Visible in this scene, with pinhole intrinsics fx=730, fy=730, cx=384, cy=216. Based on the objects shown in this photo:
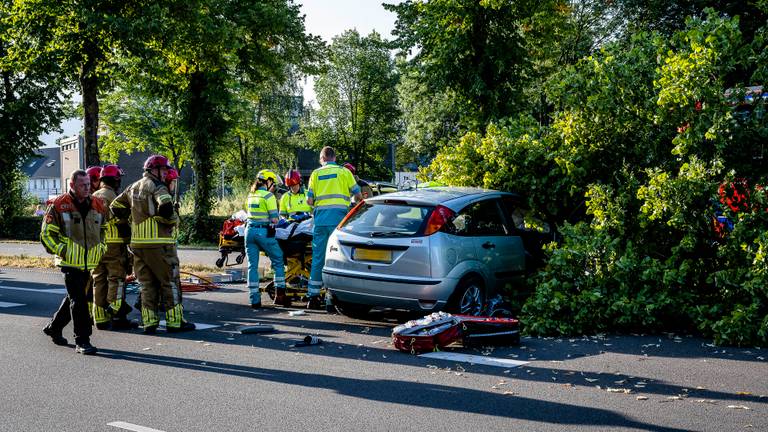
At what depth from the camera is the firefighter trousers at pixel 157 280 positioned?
884cm

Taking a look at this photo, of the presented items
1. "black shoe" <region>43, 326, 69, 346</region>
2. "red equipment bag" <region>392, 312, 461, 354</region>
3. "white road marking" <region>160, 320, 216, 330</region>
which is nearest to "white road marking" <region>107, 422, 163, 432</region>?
"red equipment bag" <region>392, 312, 461, 354</region>

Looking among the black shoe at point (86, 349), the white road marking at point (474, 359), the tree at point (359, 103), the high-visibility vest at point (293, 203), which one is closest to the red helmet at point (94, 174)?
the black shoe at point (86, 349)

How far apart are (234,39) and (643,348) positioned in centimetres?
1974

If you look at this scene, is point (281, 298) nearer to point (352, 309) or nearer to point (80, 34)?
point (352, 309)

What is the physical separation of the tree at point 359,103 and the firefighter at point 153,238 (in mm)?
49312

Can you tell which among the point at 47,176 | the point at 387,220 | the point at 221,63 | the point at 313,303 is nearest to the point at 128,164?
the point at 47,176

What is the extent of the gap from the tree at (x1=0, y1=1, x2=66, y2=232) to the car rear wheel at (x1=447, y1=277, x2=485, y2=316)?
31.0 meters

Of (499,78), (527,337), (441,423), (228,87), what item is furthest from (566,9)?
(441,423)

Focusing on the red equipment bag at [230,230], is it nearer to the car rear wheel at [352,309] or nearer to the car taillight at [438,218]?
the car rear wheel at [352,309]

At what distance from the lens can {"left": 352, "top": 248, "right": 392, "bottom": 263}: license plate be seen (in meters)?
8.53

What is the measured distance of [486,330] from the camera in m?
7.71

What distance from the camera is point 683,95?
28.0 ft

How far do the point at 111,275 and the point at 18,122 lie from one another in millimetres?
28840

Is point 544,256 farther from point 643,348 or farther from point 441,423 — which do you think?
point 441,423
